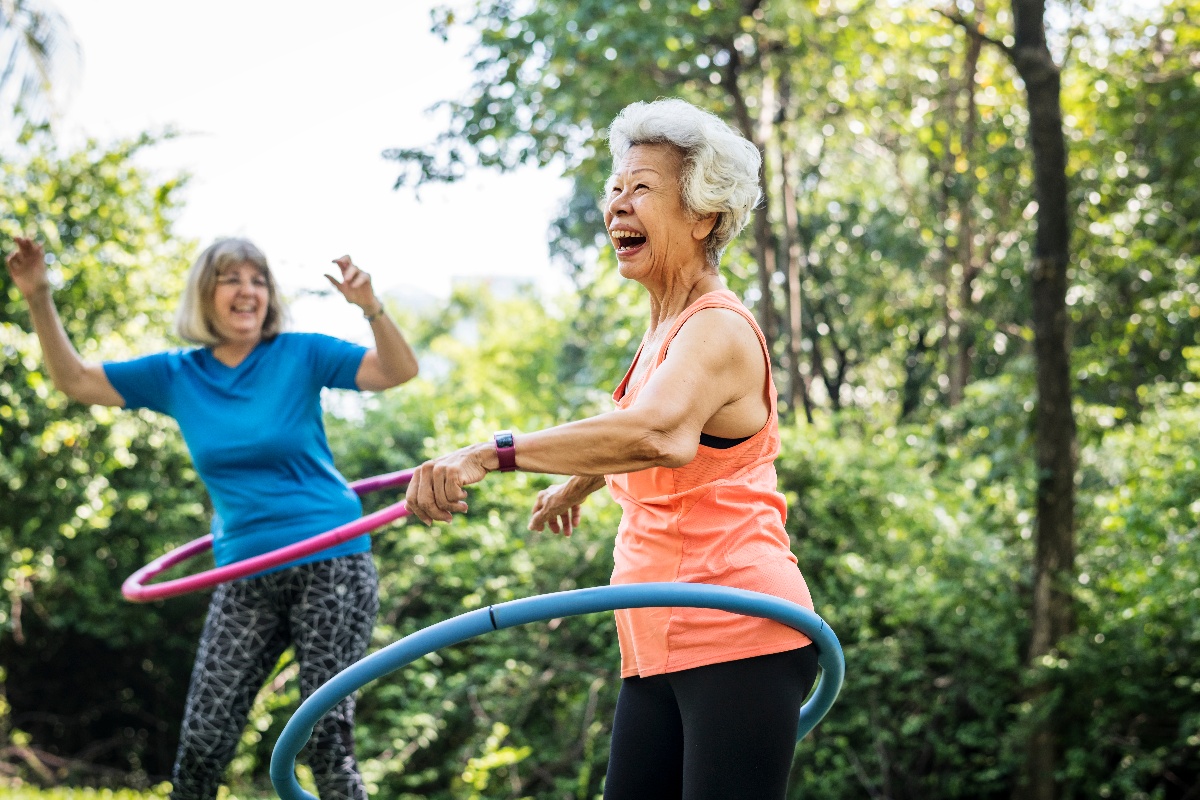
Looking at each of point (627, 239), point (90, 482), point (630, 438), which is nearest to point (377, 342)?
point (627, 239)

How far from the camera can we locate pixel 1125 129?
1311 cm

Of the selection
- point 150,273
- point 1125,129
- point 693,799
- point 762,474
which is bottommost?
point 693,799

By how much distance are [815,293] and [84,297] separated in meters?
13.0

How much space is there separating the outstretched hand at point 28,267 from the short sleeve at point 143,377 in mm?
279

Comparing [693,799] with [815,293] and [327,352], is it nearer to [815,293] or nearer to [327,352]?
[327,352]

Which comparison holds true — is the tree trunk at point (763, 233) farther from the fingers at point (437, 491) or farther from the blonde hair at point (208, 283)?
the fingers at point (437, 491)

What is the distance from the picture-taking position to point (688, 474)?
2.04 meters

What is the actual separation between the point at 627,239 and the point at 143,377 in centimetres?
173

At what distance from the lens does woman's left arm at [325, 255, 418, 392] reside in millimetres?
3035

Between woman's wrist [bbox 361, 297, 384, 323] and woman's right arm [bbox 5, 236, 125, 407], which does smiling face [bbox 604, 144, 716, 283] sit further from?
woman's right arm [bbox 5, 236, 125, 407]

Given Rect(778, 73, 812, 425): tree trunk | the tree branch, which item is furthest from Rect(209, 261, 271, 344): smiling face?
Rect(778, 73, 812, 425): tree trunk

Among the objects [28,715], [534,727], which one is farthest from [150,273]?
[534,727]

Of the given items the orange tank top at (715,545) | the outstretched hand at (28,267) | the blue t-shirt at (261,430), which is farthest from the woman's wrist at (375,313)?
the orange tank top at (715,545)

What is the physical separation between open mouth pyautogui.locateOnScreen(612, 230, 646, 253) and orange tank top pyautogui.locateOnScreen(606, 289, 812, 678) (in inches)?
7.5
